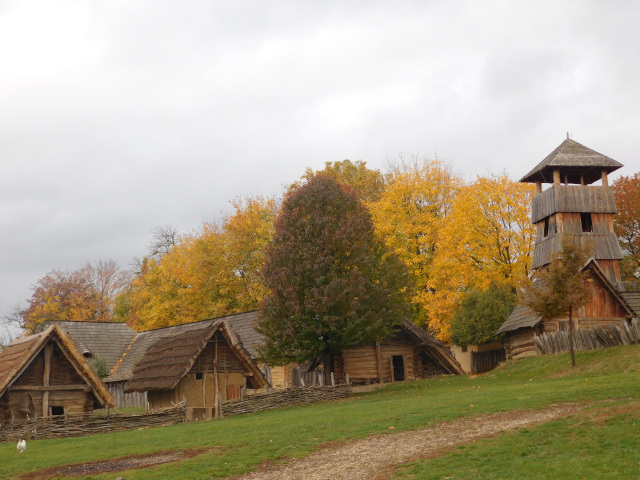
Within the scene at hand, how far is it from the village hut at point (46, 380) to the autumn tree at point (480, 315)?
26.3 meters

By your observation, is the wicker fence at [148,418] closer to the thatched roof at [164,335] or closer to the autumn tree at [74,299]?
the thatched roof at [164,335]

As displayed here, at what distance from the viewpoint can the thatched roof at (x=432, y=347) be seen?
40.0 metres

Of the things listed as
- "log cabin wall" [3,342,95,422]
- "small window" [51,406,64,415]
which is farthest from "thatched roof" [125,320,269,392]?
"small window" [51,406,64,415]

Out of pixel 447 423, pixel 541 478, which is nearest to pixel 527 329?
pixel 447 423

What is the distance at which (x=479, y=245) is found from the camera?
47.8 m

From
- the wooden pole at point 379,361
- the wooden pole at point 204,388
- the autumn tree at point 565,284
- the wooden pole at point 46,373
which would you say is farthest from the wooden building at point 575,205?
the wooden pole at point 46,373

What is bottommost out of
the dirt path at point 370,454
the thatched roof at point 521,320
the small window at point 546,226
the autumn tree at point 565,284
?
the dirt path at point 370,454

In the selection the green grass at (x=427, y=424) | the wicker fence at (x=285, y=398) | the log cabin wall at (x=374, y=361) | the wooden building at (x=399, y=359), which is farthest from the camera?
the wooden building at (x=399, y=359)

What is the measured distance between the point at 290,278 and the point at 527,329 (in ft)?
53.9

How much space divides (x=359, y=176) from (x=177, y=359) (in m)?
36.4

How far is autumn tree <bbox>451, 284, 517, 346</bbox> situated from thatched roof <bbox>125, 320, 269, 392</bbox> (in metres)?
18.9

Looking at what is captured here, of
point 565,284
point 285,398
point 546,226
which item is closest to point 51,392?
point 285,398

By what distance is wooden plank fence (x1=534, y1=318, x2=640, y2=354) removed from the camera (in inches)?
1321

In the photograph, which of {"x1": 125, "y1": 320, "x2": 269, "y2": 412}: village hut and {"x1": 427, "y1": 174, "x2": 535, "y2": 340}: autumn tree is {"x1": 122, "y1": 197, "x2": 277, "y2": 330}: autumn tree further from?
{"x1": 125, "y1": 320, "x2": 269, "y2": 412}: village hut
